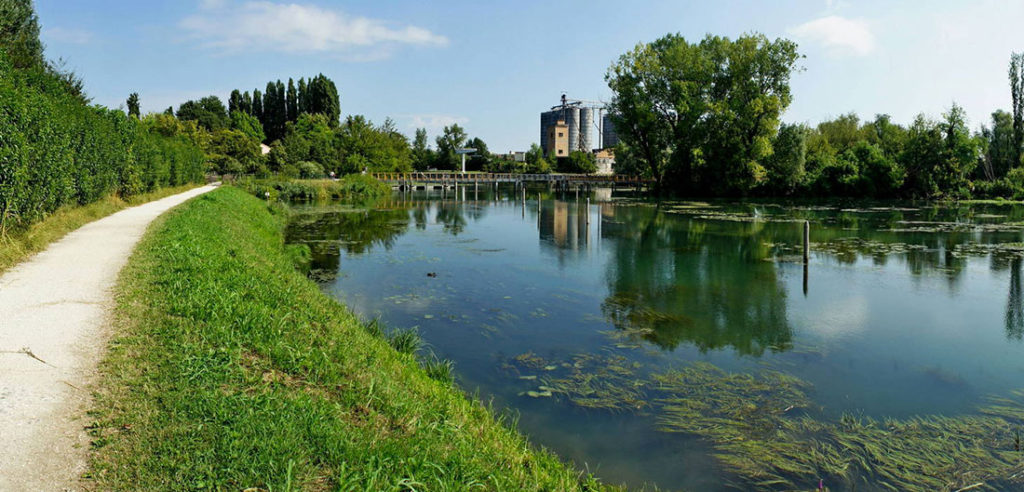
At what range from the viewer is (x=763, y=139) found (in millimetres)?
42406

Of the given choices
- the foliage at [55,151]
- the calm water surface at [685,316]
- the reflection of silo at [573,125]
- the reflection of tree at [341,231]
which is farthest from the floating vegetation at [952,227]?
the reflection of silo at [573,125]

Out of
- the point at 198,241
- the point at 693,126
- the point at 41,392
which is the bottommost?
the point at 41,392

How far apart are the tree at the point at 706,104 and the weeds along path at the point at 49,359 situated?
4287cm

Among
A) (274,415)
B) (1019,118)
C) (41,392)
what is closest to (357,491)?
(274,415)

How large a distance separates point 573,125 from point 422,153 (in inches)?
3309

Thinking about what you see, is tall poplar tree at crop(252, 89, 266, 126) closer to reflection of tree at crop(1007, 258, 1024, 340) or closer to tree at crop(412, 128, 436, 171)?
tree at crop(412, 128, 436, 171)

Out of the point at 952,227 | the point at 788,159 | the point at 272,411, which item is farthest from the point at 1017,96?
the point at 272,411

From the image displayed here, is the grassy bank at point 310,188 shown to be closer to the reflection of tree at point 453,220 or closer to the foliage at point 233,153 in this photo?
the reflection of tree at point 453,220

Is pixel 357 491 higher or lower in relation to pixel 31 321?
lower

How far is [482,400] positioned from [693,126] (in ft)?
143

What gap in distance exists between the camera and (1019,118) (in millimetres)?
46750

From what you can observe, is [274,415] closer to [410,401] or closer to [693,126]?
[410,401]

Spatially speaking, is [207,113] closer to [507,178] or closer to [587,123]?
[507,178]

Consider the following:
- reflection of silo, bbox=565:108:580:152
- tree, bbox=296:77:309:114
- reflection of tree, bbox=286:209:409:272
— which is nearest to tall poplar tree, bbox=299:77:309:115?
tree, bbox=296:77:309:114
